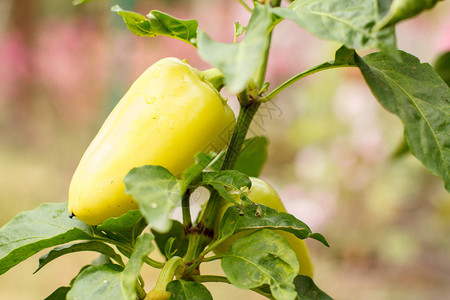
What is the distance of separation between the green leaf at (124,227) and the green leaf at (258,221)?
0.24ft

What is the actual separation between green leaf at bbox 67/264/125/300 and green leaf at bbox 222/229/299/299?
85 millimetres

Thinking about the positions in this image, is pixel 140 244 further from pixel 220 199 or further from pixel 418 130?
pixel 418 130

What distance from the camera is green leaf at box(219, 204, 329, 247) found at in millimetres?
436

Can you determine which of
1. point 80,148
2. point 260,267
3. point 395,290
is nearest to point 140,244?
point 260,267

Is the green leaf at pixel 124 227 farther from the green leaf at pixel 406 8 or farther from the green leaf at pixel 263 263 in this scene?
the green leaf at pixel 406 8

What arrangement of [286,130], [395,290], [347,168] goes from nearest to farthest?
[395,290]
[347,168]
[286,130]

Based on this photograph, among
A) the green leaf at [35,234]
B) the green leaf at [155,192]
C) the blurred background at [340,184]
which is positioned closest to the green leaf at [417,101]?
the green leaf at [155,192]

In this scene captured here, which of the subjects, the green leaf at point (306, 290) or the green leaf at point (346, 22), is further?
the green leaf at point (306, 290)

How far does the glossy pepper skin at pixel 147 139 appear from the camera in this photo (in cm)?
43

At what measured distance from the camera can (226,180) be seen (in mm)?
416

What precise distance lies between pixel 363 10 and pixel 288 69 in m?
2.52

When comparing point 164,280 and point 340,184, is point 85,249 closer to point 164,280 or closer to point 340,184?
point 164,280

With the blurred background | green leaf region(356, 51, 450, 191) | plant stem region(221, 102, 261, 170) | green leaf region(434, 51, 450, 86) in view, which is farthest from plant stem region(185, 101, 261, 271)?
the blurred background

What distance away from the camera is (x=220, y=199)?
1.57 ft
